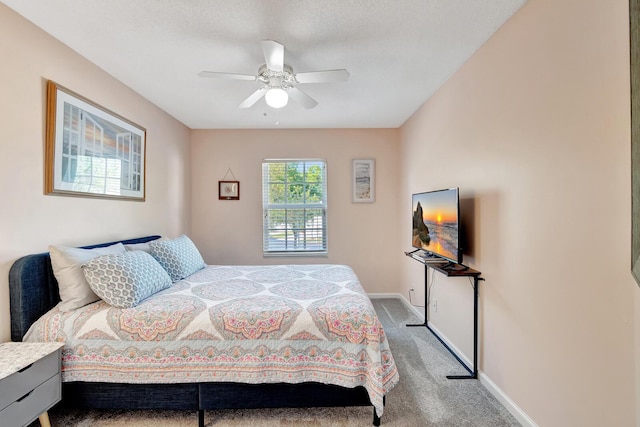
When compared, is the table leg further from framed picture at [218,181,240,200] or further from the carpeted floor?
framed picture at [218,181,240,200]

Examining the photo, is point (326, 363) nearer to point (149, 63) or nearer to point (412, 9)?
point (412, 9)

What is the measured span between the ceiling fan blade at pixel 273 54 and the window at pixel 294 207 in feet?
7.36

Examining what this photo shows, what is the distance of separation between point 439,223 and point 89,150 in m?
3.01

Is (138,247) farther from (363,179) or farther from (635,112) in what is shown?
(635,112)

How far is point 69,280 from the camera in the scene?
182 centimetres

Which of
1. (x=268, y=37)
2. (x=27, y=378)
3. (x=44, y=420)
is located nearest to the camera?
(x=27, y=378)

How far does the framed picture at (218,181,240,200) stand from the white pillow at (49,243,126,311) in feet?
7.70

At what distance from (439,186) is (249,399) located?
2486mm

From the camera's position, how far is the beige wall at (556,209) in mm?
1192

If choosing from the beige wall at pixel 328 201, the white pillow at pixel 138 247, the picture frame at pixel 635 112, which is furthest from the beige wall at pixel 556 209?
the white pillow at pixel 138 247

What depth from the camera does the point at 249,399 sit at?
67.7 inches

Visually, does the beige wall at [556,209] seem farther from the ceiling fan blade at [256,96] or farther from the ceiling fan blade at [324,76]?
the ceiling fan blade at [256,96]

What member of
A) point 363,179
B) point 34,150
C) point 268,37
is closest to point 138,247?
point 34,150

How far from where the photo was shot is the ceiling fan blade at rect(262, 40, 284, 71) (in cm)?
171
